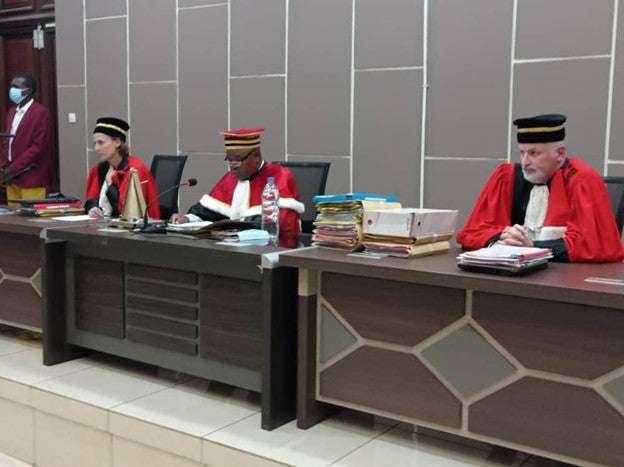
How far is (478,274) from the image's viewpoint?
2.03m

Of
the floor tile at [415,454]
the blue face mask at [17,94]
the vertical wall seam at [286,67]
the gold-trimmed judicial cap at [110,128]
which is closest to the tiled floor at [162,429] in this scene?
the floor tile at [415,454]

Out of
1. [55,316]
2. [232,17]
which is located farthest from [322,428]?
A: [232,17]

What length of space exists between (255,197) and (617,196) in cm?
154

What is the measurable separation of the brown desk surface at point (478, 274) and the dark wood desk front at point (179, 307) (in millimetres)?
186

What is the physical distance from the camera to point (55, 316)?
3.15 m

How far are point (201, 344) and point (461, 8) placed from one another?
257 centimetres

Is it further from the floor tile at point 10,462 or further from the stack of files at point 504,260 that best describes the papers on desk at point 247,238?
the floor tile at point 10,462

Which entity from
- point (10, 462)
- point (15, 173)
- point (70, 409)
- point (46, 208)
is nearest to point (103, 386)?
point (70, 409)

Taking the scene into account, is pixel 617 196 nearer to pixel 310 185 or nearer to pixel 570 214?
pixel 570 214

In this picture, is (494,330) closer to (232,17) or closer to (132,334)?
(132,334)

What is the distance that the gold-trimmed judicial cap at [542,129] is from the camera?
246 centimetres

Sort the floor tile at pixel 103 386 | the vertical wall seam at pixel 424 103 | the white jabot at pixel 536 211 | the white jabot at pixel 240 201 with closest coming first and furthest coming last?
the white jabot at pixel 536 211 < the floor tile at pixel 103 386 < the white jabot at pixel 240 201 < the vertical wall seam at pixel 424 103

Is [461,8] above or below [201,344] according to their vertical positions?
above

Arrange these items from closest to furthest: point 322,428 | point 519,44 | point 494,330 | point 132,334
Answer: point 494,330 → point 322,428 → point 132,334 → point 519,44
